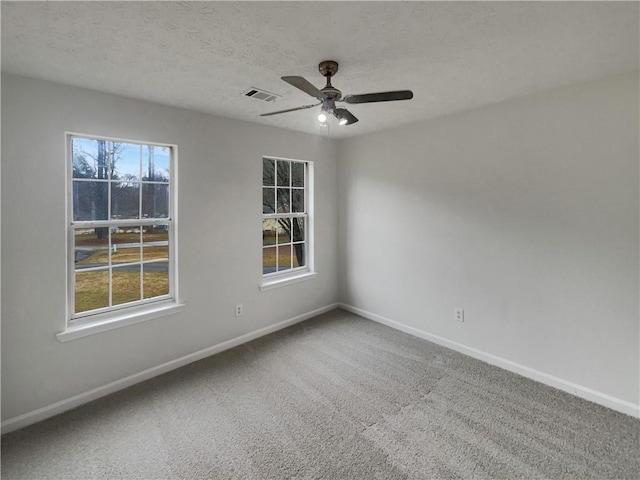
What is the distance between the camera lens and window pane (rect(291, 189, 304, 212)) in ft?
13.2

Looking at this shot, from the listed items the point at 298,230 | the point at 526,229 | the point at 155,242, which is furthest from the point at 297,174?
the point at 526,229

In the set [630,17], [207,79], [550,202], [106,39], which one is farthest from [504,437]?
[106,39]

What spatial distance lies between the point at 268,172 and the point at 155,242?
1527 mm

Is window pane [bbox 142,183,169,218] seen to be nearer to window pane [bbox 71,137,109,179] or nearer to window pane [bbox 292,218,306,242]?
window pane [bbox 71,137,109,179]

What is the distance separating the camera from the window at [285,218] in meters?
3.75

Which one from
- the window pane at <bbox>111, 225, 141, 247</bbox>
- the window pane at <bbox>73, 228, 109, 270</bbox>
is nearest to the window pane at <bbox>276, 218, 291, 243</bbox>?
the window pane at <bbox>111, 225, 141, 247</bbox>

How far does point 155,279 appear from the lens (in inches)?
114

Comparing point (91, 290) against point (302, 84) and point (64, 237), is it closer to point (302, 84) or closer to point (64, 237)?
point (64, 237)

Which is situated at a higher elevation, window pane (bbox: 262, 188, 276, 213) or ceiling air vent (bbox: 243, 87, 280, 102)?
ceiling air vent (bbox: 243, 87, 280, 102)

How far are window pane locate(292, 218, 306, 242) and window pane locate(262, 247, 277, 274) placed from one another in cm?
39

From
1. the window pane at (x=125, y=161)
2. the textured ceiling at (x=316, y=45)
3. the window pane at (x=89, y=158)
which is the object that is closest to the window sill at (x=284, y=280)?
the window pane at (x=125, y=161)

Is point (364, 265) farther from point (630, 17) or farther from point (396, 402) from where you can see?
point (630, 17)

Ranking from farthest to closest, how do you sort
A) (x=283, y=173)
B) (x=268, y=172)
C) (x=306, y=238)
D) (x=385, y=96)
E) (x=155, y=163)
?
(x=306, y=238)
(x=283, y=173)
(x=268, y=172)
(x=155, y=163)
(x=385, y=96)

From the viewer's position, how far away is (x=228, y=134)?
3.19m
